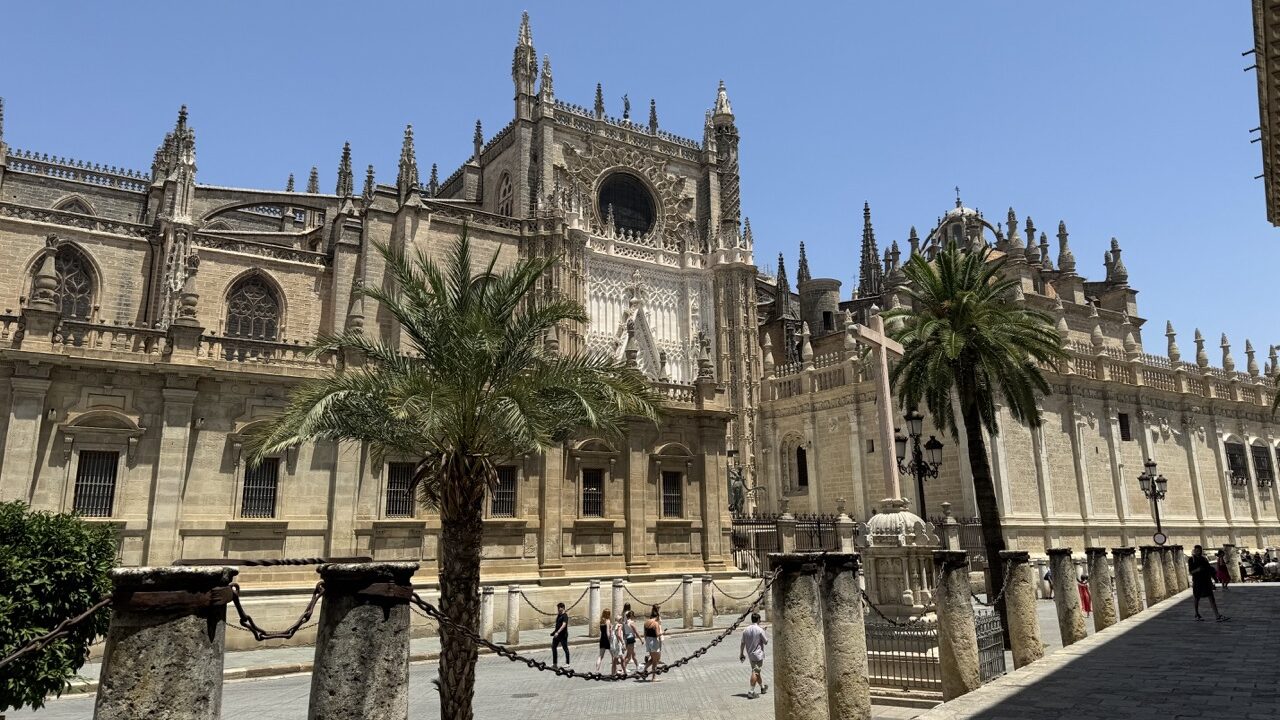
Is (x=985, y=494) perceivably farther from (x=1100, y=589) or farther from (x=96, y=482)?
(x=96, y=482)

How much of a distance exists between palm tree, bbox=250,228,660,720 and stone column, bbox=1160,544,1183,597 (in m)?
17.4

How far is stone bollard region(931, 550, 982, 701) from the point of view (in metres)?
9.45

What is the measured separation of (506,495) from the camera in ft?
69.4

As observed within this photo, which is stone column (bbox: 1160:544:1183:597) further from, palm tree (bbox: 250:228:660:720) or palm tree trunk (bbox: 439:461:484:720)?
palm tree trunk (bbox: 439:461:484:720)

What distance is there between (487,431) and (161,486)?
1060 centimetres

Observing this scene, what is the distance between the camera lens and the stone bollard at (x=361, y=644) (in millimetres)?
4809

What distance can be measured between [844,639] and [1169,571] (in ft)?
63.4

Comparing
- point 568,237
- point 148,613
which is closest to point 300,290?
point 568,237

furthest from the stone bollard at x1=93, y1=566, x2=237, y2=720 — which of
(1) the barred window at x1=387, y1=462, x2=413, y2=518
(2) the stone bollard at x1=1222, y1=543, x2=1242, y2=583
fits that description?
(2) the stone bollard at x1=1222, y1=543, x2=1242, y2=583

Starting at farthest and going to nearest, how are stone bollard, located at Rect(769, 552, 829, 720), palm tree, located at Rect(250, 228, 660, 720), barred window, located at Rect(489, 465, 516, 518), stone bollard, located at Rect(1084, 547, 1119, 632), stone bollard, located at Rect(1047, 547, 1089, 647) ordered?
barred window, located at Rect(489, 465, 516, 518)
stone bollard, located at Rect(1084, 547, 1119, 632)
stone bollard, located at Rect(1047, 547, 1089, 647)
palm tree, located at Rect(250, 228, 660, 720)
stone bollard, located at Rect(769, 552, 829, 720)

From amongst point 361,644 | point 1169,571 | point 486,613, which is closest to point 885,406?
point 486,613

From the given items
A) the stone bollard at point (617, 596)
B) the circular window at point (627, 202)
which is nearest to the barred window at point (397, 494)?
the stone bollard at point (617, 596)

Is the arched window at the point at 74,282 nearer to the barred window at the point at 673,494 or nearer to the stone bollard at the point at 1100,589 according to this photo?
the barred window at the point at 673,494

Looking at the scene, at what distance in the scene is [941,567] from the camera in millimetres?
9711
